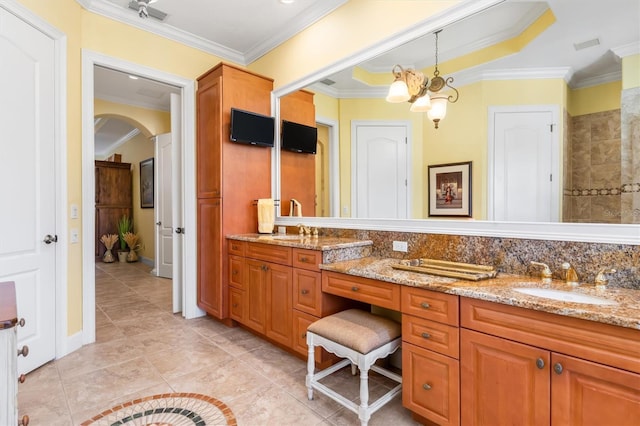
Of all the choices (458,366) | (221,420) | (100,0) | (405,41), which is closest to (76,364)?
(221,420)

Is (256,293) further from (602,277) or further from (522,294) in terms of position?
(602,277)

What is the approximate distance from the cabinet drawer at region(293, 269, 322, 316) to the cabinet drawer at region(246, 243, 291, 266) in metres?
0.15

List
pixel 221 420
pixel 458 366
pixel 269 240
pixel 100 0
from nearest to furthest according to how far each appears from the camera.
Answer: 1. pixel 458 366
2. pixel 221 420
3. pixel 269 240
4. pixel 100 0

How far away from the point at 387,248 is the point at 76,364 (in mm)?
2506

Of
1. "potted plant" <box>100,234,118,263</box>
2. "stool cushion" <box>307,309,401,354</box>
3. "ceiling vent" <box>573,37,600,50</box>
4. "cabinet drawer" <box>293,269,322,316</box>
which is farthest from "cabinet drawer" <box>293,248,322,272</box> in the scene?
"potted plant" <box>100,234,118,263</box>

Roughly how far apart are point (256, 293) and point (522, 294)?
2.06 m

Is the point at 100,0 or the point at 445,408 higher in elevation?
the point at 100,0

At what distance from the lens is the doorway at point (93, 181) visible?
9.37ft

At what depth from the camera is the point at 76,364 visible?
2.49 meters

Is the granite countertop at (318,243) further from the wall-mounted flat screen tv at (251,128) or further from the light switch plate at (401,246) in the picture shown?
the wall-mounted flat screen tv at (251,128)

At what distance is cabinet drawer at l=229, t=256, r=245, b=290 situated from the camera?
3064mm

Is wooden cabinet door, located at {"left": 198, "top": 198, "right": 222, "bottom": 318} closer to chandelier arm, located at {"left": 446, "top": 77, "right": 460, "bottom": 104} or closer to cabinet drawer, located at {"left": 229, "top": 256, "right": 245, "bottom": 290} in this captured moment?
cabinet drawer, located at {"left": 229, "top": 256, "right": 245, "bottom": 290}

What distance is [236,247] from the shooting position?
3.14 meters

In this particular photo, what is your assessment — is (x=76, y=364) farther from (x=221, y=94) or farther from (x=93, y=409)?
(x=221, y=94)
